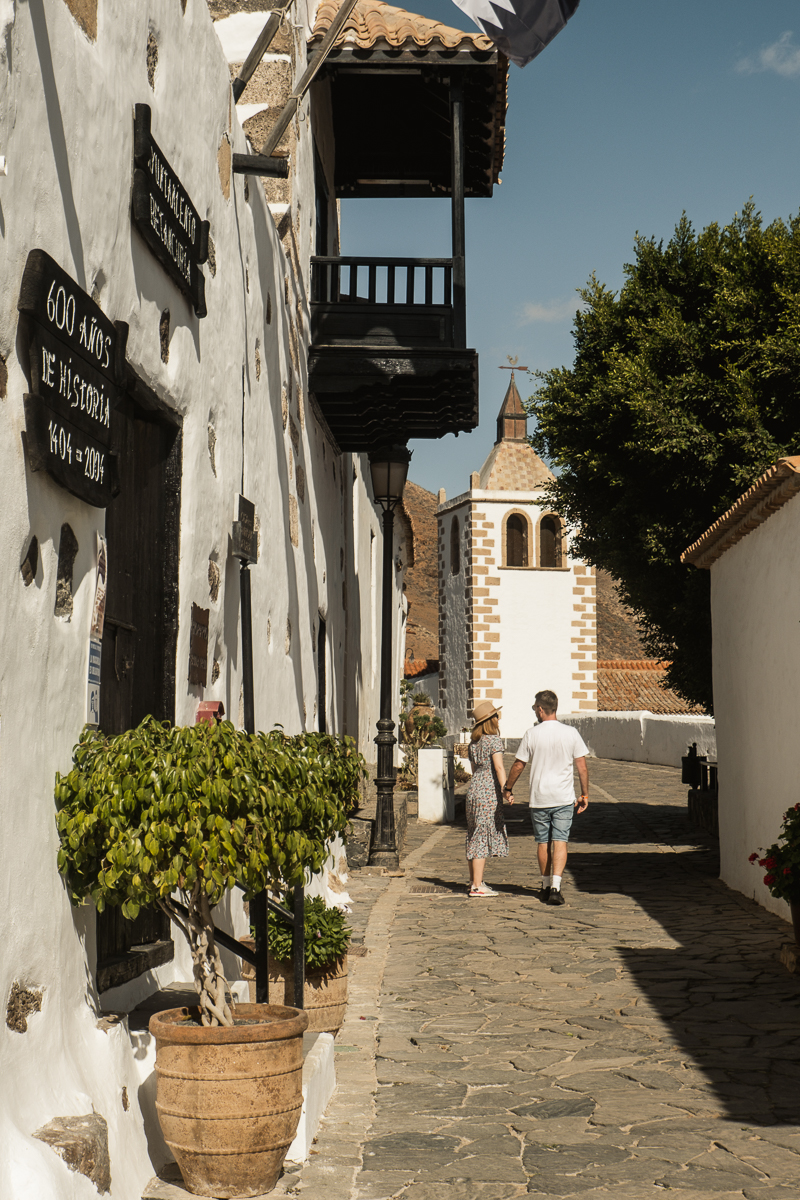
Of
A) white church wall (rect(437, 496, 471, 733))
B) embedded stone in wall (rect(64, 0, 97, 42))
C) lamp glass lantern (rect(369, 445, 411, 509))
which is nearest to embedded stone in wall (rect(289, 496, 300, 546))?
lamp glass lantern (rect(369, 445, 411, 509))

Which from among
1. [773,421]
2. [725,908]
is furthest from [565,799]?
[773,421]

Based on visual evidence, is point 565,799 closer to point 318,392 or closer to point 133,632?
point 318,392

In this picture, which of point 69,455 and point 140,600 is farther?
point 140,600

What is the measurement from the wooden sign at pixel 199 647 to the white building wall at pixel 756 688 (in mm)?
4367

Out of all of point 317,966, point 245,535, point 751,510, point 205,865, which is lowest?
point 317,966

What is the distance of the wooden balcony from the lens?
8.80 m

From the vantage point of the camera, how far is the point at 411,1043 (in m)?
5.52

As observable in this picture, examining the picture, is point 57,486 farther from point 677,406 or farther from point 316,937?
point 677,406

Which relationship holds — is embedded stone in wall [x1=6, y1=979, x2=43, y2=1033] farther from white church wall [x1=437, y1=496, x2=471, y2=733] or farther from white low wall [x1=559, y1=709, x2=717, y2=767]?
white church wall [x1=437, y1=496, x2=471, y2=733]

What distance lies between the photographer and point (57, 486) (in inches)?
133

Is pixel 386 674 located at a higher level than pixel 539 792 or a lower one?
higher

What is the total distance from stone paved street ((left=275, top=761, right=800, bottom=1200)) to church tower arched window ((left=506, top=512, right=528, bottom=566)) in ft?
99.5

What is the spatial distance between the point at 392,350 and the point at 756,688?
12.7 feet

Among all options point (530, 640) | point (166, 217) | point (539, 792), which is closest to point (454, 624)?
point (530, 640)
